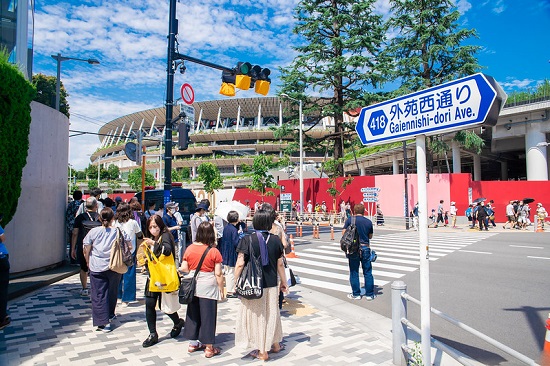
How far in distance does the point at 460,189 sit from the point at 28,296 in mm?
26630

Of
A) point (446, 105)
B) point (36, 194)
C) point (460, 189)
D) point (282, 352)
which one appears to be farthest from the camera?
point (460, 189)

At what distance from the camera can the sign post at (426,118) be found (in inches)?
114

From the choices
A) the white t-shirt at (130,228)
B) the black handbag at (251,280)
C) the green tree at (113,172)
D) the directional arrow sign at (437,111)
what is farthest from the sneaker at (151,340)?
the green tree at (113,172)

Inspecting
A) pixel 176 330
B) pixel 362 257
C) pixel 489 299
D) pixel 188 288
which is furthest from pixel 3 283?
pixel 489 299

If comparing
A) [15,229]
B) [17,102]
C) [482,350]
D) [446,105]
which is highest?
[17,102]

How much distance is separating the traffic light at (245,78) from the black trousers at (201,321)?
6.41m

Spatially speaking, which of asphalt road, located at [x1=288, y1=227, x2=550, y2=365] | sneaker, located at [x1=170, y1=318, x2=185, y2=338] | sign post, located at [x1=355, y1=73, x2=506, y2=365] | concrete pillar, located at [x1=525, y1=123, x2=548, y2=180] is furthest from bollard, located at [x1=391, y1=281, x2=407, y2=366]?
concrete pillar, located at [x1=525, y1=123, x2=548, y2=180]

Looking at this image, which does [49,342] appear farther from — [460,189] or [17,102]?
[460,189]

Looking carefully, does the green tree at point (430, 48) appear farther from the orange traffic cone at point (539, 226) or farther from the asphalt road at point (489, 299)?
the asphalt road at point (489, 299)

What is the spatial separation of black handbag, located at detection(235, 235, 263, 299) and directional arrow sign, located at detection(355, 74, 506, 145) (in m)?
1.85

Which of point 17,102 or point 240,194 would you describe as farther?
point 240,194

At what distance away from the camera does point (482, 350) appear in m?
4.96

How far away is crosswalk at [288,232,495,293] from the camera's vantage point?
9.22m

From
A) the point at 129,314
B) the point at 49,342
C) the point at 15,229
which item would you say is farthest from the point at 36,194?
the point at 49,342
